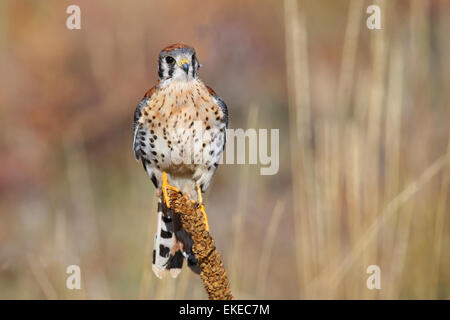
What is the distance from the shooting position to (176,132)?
163 inches

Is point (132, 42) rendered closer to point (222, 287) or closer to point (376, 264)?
point (376, 264)

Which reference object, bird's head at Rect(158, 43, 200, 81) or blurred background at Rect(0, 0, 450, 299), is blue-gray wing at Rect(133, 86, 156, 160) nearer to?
bird's head at Rect(158, 43, 200, 81)

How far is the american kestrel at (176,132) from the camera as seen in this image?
4.16 m

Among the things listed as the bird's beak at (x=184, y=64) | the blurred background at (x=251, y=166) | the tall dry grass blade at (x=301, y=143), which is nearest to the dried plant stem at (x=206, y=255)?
the blurred background at (x=251, y=166)

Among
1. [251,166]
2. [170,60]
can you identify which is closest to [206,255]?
[170,60]

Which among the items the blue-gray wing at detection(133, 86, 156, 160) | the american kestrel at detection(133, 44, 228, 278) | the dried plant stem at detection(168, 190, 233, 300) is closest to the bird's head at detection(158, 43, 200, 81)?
the american kestrel at detection(133, 44, 228, 278)

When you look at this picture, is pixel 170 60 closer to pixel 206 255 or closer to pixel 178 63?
pixel 178 63

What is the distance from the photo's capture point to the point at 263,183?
20.6ft

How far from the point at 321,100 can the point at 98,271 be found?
2.35 metres

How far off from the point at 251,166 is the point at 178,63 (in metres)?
1.70

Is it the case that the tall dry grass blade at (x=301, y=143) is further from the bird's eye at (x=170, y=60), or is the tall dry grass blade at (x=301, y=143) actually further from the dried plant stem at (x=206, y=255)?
the dried plant stem at (x=206, y=255)

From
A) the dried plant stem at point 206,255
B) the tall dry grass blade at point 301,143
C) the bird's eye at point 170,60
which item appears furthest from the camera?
the bird's eye at point 170,60

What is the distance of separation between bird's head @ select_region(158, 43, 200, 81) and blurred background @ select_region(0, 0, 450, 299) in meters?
0.40
